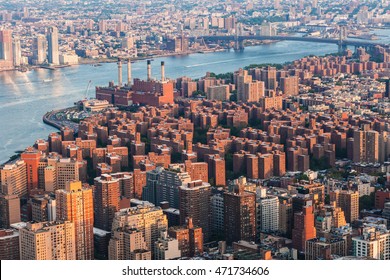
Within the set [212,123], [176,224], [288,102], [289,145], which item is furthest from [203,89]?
[176,224]

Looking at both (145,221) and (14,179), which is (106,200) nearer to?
(145,221)

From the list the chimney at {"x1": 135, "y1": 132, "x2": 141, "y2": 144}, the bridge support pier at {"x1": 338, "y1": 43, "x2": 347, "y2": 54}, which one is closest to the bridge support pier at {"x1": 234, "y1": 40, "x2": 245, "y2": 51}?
the bridge support pier at {"x1": 338, "y1": 43, "x2": 347, "y2": 54}

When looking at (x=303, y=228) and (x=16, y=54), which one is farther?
(x=16, y=54)

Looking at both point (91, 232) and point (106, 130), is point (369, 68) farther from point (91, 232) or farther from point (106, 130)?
point (91, 232)

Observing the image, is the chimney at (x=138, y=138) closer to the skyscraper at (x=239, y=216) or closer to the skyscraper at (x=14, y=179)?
the skyscraper at (x=14, y=179)

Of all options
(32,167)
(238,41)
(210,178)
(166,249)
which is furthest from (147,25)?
(166,249)

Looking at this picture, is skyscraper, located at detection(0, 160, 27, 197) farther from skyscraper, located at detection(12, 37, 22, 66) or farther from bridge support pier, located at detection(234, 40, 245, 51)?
bridge support pier, located at detection(234, 40, 245, 51)
